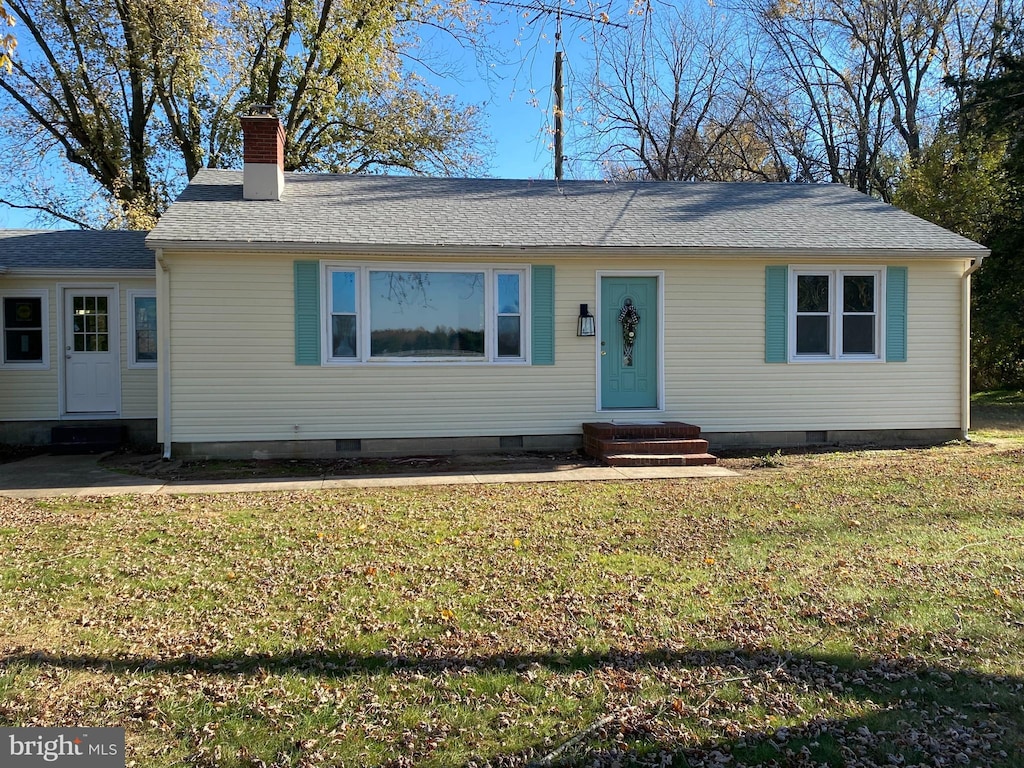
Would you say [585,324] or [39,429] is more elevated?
[585,324]

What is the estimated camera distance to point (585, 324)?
10.1 metres

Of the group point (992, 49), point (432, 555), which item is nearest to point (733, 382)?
point (432, 555)

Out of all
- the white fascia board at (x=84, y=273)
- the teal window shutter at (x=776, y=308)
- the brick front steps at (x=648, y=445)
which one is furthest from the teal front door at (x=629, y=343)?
the white fascia board at (x=84, y=273)

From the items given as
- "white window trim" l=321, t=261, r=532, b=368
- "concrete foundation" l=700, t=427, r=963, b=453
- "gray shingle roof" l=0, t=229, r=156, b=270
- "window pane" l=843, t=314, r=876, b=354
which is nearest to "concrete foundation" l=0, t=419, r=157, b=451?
"gray shingle roof" l=0, t=229, r=156, b=270

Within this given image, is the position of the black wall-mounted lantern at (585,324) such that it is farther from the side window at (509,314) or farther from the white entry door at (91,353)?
the white entry door at (91,353)

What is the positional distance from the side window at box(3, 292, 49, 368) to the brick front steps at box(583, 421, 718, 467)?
876 centimetres

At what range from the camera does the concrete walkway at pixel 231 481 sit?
25.6 feet

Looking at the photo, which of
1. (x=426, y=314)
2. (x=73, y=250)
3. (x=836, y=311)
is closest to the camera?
(x=426, y=314)

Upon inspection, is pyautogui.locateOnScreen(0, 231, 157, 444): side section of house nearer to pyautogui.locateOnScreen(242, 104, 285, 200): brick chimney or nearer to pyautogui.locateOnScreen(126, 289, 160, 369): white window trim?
pyautogui.locateOnScreen(126, 289, 160, 369): white window trim

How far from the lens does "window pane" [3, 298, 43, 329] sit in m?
11.0

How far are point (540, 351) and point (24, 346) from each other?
8222 millimetres

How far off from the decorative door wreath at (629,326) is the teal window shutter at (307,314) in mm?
4400

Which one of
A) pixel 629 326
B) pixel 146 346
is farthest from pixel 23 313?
pixel 629 326

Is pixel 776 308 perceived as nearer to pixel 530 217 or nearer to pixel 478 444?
pixel 530 217
